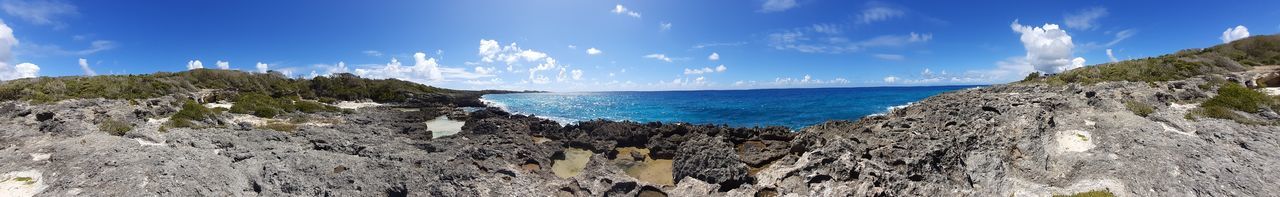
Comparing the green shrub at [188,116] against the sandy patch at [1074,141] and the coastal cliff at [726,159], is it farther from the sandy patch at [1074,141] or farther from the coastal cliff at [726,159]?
the sandy patch at [1074,141]

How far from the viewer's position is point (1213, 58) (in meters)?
40.0

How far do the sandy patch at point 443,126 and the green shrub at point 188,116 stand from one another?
11.8 metres

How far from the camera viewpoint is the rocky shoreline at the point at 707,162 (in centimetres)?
1201

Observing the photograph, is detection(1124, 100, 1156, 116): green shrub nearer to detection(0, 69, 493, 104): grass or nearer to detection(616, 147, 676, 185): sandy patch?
detection(616, 147, 676, 185): sandy patch

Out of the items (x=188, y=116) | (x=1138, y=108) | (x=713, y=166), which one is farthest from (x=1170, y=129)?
(x=188, y=116)

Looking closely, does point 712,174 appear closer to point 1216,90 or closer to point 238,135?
point 238,135

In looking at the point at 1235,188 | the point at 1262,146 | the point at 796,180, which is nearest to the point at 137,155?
the point at 796,180

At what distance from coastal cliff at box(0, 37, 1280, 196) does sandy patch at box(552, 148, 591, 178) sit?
139 mm

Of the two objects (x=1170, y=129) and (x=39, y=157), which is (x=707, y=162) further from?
(x=39, y=157)

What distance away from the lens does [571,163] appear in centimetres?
2028

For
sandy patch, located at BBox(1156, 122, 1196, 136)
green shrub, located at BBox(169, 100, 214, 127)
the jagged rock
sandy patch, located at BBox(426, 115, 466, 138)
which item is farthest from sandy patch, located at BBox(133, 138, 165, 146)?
sandy patch, located at BBox(1156, 122, 1196, 136)

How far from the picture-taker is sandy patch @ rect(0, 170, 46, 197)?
37.1 ft

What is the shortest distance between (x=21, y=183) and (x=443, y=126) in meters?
27.8

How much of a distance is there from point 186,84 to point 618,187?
59.5m
